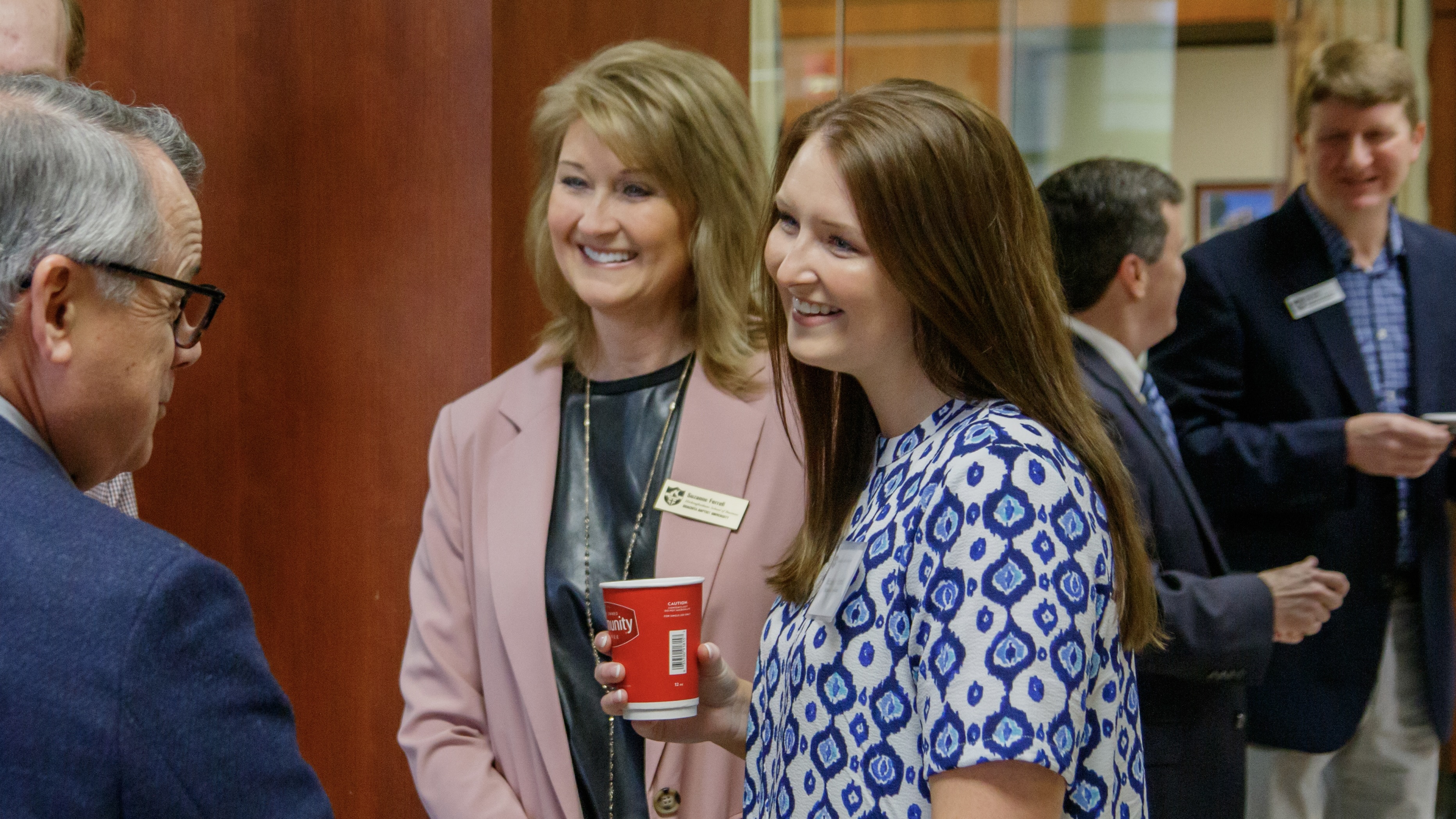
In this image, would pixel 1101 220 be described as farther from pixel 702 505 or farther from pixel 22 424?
pixel 22 424

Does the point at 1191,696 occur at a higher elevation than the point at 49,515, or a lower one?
lower

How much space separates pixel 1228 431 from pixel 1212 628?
98 cm

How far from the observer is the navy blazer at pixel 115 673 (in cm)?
96

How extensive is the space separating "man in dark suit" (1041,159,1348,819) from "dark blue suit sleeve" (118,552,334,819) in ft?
5.42

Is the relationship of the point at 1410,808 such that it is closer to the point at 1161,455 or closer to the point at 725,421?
the point at 1161,455

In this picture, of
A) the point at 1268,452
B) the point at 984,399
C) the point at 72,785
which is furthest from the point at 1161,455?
the point at 72,785

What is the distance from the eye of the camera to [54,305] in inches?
44.2

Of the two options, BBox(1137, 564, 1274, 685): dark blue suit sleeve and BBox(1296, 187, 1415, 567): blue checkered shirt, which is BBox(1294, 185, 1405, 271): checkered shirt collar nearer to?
BBox(1296, 187, 1415, 567): blue checkered shirt

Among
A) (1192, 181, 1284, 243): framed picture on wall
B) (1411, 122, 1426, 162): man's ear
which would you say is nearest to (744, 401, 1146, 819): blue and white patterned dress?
(1411, 122, 1426, 162): man's ear

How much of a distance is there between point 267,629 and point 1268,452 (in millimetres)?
2380

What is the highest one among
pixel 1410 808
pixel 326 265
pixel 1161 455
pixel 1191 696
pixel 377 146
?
pixel 377 146

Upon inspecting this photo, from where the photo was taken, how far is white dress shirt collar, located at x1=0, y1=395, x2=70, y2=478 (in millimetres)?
1093

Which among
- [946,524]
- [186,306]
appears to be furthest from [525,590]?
[946,524]

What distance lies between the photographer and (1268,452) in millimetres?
3094
